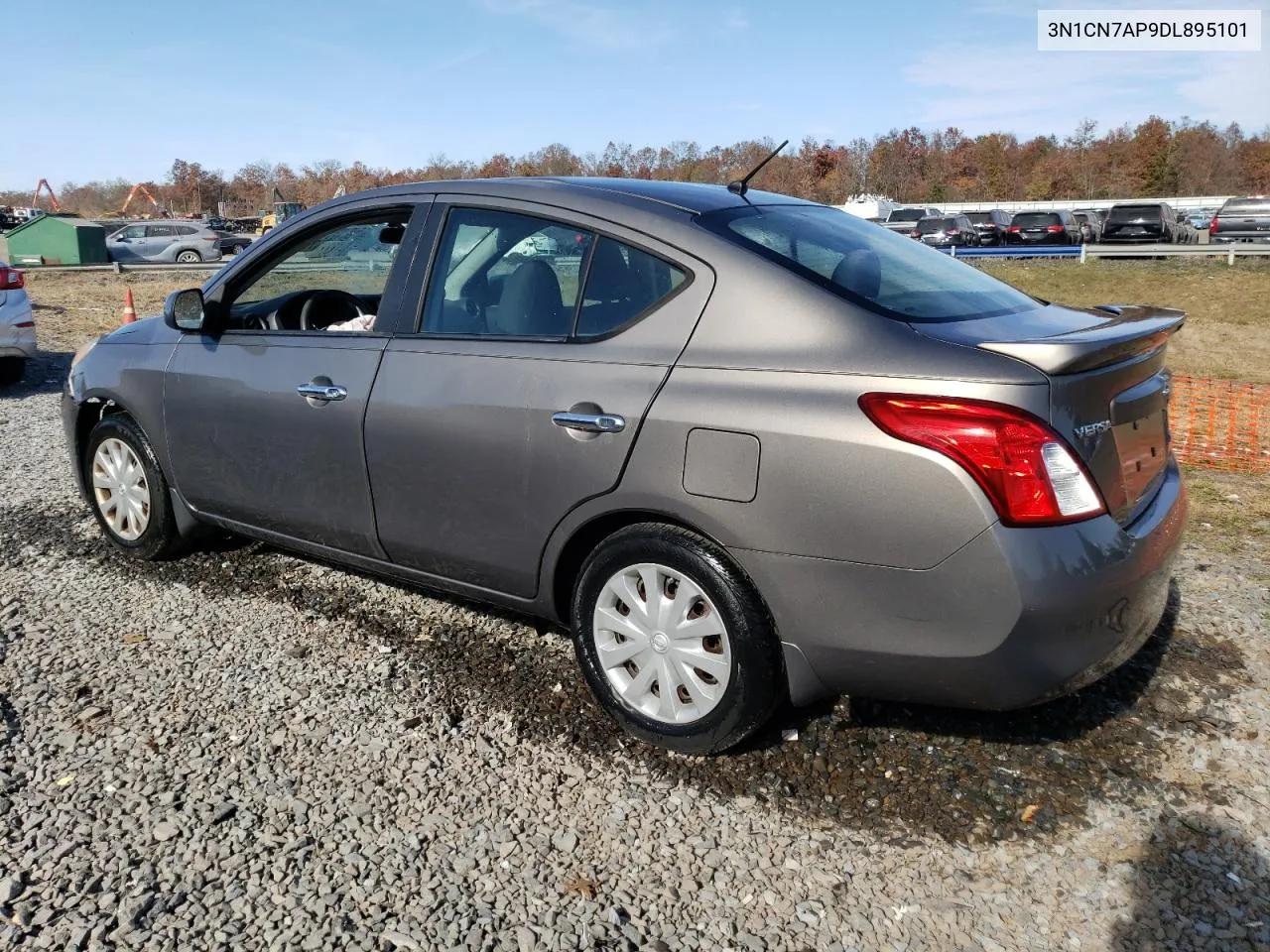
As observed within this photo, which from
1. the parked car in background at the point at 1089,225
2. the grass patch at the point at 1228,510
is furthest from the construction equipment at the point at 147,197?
the grass patch at the point at 1228,510

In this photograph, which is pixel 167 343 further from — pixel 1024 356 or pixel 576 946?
pixel 1024 356

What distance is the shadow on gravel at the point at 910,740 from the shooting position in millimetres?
2904

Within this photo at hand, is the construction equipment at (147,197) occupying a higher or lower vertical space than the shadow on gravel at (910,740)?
higher

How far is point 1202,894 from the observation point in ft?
8.24

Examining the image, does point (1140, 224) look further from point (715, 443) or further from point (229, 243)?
point (715, 443)

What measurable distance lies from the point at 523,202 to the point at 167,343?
1.98m

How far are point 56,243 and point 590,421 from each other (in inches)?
1336

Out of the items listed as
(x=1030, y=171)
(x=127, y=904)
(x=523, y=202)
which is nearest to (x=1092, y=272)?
(x=523, y=202)

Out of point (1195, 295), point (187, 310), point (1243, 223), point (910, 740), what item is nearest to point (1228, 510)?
point (910, 740)

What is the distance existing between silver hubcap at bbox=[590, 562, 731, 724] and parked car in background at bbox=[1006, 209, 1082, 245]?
1385 inches

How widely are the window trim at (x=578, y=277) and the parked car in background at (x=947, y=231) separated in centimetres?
3142

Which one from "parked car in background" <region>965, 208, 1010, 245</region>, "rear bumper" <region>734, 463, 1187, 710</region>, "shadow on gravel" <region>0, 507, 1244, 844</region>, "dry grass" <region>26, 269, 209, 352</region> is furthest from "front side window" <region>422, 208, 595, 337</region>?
"parked car in background" <region>965, 208, 1010, 245</region>

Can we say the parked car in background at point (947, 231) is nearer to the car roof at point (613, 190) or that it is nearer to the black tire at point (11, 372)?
the black tire at point (11, 372)

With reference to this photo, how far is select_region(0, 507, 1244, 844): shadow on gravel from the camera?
114 inches
